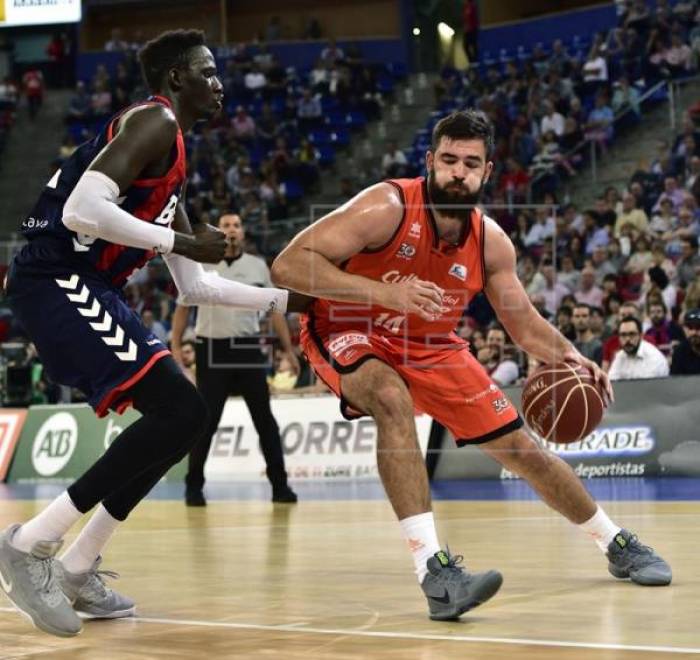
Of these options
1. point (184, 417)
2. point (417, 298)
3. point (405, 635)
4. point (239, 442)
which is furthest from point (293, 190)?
point (405, 635)

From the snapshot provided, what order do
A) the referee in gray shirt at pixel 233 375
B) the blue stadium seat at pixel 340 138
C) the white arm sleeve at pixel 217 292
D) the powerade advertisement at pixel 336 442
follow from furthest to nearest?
the blue stadium seat at pixel 340 138 → the powerade advertisement at pixel 336 442 → the referee in gray shirt at pixel 233 375 → the white arm sleeve at pixel 217 292

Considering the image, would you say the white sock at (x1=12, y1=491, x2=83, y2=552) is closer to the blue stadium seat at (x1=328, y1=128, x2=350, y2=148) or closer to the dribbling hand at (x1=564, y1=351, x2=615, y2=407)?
the dribbling hand at (x1=564, y1=351, x2=615, y2=407)

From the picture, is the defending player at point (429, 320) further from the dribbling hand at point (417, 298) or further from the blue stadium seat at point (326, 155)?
the blue stadium seat at point (326, 155)

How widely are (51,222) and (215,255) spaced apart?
0.61 m

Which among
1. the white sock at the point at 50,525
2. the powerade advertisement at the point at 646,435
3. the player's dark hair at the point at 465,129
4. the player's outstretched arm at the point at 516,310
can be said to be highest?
the player's dark hair at the point at 465,129

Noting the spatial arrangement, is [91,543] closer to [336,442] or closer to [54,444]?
[336,442]

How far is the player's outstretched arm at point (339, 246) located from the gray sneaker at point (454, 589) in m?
1.04

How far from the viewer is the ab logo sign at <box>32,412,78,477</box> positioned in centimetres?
1580

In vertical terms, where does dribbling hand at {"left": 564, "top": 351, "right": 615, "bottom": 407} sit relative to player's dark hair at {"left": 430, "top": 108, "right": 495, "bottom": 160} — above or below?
below

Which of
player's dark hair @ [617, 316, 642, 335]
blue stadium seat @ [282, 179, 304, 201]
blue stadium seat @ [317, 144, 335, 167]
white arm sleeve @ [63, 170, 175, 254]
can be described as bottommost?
player's dark hair @ [617, 316, 642, 335]

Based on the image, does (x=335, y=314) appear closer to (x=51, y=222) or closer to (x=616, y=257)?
(x=51, y=222)

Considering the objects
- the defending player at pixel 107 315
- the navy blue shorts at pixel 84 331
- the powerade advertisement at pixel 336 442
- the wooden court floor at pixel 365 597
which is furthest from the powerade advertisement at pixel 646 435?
the navy blue shorts at pixel 84 331

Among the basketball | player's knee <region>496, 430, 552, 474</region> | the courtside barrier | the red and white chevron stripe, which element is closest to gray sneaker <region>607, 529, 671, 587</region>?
player's knee <region>496, 430, 552, 474</region>

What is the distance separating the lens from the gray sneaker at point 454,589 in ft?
14.9
